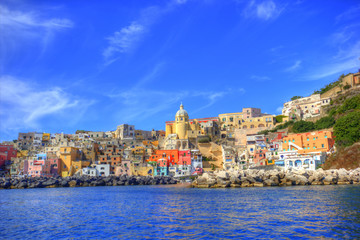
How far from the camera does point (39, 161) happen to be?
6750 centimetres

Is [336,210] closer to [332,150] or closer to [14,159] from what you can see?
[332,150]

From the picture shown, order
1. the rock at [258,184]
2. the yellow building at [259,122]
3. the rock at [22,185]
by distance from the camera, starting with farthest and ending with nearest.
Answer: the yellow building at [259,122] < the rock at [22,185] < the rock at [258,184]

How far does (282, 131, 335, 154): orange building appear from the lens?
50.7m

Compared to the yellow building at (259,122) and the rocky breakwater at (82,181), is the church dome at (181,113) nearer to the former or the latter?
the yellow building at (259,122)

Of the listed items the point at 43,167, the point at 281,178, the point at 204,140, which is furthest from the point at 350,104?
the point at 43,167

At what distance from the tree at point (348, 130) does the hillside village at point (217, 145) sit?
12 centimetres

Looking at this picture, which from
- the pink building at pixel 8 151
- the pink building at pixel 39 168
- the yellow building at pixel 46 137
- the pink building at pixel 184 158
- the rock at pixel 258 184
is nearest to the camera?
the rock at pixel 258 184

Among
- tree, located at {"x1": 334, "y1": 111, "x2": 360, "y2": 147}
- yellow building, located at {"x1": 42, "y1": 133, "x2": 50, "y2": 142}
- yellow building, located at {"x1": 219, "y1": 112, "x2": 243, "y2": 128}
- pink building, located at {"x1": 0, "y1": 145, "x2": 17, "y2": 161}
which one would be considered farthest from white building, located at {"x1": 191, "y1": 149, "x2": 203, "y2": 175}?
yellow building, located at {"x1": 42, "y1": 133, "x2": 50, "y2": 142}

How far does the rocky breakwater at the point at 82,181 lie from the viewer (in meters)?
57.2

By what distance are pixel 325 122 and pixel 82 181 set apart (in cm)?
4490

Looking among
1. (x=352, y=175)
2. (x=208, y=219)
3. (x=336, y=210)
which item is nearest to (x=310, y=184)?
(x=352, y=175)

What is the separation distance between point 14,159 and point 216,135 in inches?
1828

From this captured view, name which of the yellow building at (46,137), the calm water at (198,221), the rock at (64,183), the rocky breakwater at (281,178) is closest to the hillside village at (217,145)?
the yellow building at (46,137)

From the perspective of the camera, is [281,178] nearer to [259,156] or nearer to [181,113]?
[259,156]
